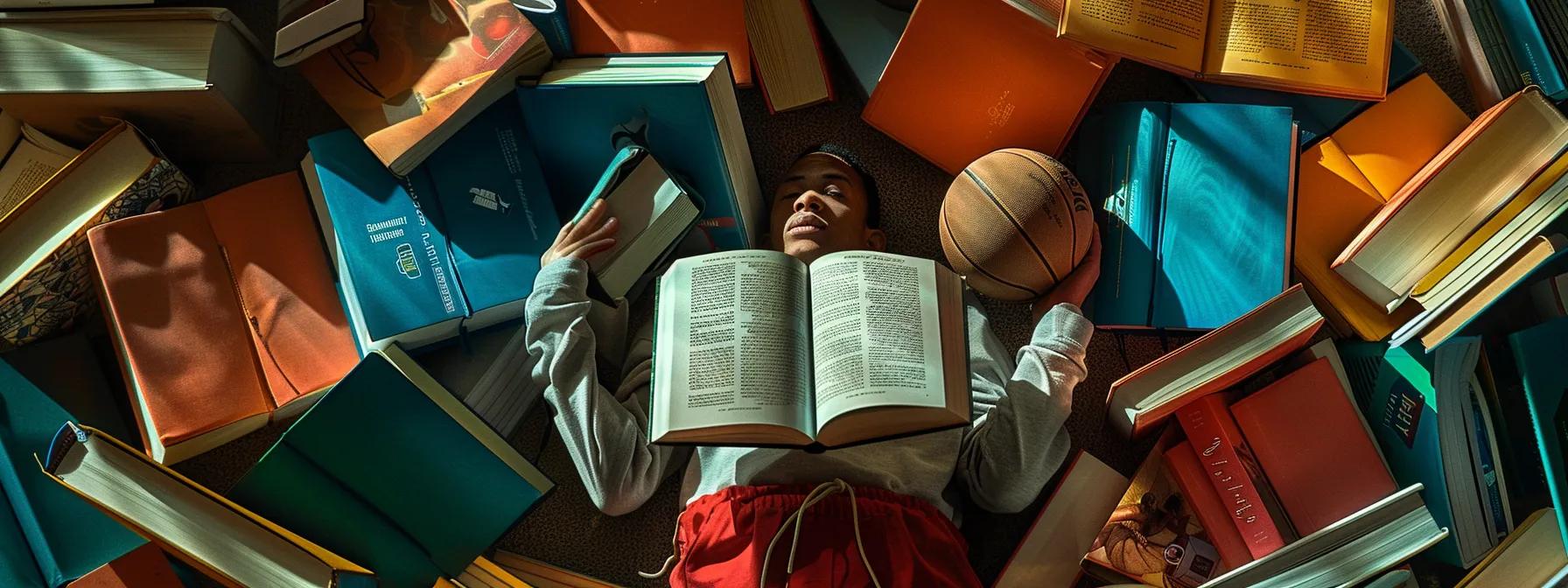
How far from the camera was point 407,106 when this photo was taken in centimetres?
187

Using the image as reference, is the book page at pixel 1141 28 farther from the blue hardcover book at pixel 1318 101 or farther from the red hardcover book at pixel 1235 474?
the red hardcover book at pixel 1235 474

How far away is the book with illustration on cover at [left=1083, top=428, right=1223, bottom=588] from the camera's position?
1.78m

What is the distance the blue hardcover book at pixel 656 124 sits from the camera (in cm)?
183

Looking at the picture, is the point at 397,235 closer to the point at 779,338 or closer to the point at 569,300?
the point at 569,300

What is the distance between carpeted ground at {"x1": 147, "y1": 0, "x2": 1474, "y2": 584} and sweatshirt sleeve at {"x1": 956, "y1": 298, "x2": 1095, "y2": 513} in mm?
152

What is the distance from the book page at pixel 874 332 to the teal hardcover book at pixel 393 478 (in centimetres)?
58

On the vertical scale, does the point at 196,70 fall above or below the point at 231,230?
above

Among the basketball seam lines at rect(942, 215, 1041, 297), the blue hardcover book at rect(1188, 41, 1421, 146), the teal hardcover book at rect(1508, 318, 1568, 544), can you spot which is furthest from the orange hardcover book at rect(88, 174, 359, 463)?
the teal hardcover book at rect(1508, 318, 1568, 544)

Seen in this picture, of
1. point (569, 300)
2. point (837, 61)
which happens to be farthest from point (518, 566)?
point (837, 61)

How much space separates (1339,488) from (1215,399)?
221mm

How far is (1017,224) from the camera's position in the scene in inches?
67.5

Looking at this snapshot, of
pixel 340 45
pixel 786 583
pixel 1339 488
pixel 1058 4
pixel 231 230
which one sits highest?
pixel 340 45

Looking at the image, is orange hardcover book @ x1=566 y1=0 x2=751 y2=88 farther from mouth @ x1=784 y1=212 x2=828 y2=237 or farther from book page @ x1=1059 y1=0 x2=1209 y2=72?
book page @ x1=1059 y1=0 x2=1209 y2=72

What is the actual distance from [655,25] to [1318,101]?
3.77ft
